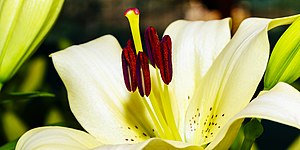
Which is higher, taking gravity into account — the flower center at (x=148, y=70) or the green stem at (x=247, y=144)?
the flower center at (x=148, y=70)

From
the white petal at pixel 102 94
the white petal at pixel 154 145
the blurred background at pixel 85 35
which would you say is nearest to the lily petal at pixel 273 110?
the white petal at pixel 154 145

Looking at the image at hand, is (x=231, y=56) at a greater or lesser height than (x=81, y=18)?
greater

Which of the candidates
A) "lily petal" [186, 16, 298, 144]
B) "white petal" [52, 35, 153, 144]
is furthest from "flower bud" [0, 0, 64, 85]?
"lily petal" [186, 16, 298, 144]

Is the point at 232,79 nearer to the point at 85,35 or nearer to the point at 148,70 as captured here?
the point at 148,70

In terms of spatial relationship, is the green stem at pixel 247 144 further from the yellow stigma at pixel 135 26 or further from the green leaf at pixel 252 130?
the yellow stigma at pixel 135 26

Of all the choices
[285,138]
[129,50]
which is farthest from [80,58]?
[285,138]

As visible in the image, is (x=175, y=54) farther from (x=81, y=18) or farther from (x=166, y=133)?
(x=81, y=18)

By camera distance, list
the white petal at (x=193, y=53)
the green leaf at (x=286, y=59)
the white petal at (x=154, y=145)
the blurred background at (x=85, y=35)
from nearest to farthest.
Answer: the white petal at (x=154, y=145), the green leaf at (x=286, y=59), the white petal at (x=193, y=53), the blurred background at (x=85, y=35)
